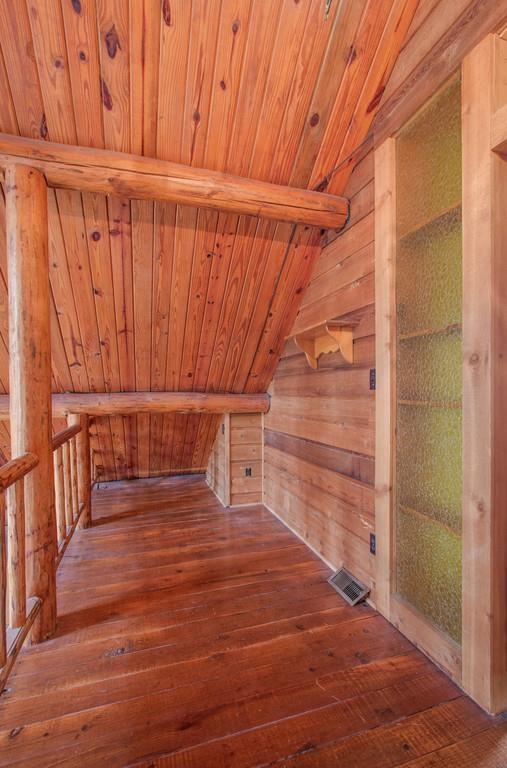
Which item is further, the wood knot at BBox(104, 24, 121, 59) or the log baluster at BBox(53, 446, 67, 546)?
the log baluster at BBox(53, 446, 67, 546)

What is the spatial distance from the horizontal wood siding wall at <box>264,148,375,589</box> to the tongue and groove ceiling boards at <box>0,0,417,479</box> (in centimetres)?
23

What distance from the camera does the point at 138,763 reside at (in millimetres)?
1025

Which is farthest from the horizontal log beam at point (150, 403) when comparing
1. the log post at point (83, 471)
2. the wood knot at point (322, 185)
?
the wood knot at point (322, 185)

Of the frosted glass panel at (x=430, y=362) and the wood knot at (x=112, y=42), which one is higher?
the wood knot at (x=112, y=42)

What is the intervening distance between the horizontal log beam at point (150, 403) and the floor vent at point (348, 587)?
153cm

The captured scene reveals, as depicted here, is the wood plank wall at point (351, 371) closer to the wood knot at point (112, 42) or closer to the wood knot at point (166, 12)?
the wood knot at point (166, 12)

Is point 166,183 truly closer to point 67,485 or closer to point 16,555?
point 16,555

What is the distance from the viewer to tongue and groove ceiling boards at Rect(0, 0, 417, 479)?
1.36 meters

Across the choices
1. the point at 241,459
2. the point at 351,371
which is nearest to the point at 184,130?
the point at 351,371

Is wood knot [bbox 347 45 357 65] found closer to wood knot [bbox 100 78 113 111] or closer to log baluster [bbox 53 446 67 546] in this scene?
wood knot [bbox 100 78 113 111]

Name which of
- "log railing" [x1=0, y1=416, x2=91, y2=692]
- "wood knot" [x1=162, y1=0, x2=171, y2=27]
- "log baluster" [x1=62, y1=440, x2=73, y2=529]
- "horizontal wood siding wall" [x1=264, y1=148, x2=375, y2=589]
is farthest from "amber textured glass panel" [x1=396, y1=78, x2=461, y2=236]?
"log baluster" [x1=62, y1=440, x2=73, y2=529]

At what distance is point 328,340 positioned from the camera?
6.99 ft

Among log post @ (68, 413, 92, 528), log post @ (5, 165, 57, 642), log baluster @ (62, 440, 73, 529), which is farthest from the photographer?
log post @ (68, 413, 92, 528)

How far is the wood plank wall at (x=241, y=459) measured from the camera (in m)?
3.23
